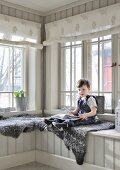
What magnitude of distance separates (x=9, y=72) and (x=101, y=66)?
4.74 feet

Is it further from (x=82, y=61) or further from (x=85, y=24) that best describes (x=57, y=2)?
(x=82, y=61)

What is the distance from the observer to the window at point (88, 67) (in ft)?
12.7

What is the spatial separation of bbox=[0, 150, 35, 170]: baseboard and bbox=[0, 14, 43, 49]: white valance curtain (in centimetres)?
163

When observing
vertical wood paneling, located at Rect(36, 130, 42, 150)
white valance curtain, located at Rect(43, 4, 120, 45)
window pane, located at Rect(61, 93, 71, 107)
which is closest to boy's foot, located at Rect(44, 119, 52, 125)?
vertical wood paneling, located at Rect(36, 130, 42, 150)

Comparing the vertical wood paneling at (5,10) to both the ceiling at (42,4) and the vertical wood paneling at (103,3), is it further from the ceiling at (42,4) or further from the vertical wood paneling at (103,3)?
the vertical wood paneling at (103,3)

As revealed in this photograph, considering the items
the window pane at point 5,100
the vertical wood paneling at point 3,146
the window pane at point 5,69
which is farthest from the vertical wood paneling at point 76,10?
the vertical wood paneling at point 3,146

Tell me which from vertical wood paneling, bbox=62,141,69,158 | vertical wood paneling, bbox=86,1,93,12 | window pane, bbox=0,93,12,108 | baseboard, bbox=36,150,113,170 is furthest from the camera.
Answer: window pane, bbox=0,93,12,108

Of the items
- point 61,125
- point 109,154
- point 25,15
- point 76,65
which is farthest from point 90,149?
point 25,15

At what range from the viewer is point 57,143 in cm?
361

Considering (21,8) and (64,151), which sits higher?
(21,8)

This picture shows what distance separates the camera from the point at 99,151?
3.11 meters

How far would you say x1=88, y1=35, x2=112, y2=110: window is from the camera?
385 centimetres

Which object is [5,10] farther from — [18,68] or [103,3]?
[103,3]

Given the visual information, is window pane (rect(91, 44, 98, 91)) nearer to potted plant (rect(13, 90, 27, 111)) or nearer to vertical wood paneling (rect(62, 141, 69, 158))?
vertical wood paneling (rect(62, 141, 69, 158))
